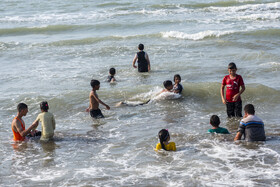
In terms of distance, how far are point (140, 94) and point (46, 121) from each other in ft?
15.7

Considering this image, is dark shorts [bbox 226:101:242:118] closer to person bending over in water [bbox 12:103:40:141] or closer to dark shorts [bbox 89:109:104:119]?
dark shorts [bbox 89:109:104:119]

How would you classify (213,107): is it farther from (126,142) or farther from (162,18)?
(162,18)

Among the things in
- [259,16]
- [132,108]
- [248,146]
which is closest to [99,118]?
[132,108]

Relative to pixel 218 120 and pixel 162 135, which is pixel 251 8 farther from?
pixel 162 135

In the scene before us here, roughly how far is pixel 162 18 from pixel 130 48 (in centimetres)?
999

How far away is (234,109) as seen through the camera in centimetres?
1000

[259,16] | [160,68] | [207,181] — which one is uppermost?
[259,16]

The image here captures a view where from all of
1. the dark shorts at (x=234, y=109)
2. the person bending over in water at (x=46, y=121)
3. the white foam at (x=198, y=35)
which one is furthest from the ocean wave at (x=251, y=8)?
the person bending over in water at (x=46, y=121)

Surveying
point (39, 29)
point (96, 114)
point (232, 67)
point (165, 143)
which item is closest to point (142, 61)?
point (96, 114)

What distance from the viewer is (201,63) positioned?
1698 centimetres

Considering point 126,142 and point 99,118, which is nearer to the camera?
point 126,142

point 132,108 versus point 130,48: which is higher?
point 130,48

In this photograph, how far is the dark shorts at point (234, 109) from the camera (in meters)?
9.88

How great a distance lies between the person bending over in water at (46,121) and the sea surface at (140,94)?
0.21 m
